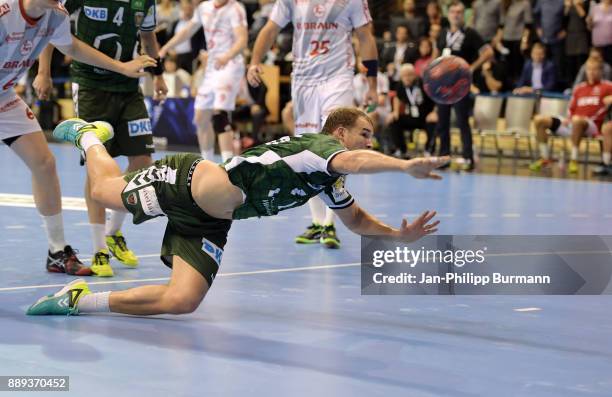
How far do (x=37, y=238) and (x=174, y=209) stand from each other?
315 cm

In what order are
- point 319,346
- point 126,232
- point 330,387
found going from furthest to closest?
point 126,232 < point 319,346 < point 330,387

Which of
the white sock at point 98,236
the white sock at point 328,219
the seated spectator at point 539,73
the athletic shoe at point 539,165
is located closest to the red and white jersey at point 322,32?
the white sock at point 328,219

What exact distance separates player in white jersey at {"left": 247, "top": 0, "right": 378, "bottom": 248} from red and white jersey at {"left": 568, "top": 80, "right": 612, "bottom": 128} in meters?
7.94

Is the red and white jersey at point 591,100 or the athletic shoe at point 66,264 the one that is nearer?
the athletic shoe at point 66,264

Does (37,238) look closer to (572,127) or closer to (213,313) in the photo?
(213,313)

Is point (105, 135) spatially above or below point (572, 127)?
above

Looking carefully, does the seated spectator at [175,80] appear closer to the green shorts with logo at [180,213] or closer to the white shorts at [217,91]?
the white shorts at [217,91]

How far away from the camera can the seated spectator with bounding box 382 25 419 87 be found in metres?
18.7

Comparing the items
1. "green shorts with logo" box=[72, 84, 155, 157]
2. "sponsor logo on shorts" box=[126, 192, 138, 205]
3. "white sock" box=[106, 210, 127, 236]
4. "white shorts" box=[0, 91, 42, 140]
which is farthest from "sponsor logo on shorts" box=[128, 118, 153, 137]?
"sponsor logo on shorts" box=[126, 192, 138, 205]

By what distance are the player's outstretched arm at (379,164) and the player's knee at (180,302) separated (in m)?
1.04

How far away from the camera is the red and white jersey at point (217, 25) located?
13.5 metres

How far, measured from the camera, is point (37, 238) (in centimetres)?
861

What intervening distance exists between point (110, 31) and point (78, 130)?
123cm

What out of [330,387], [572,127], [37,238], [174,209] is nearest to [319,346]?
[330,387]
